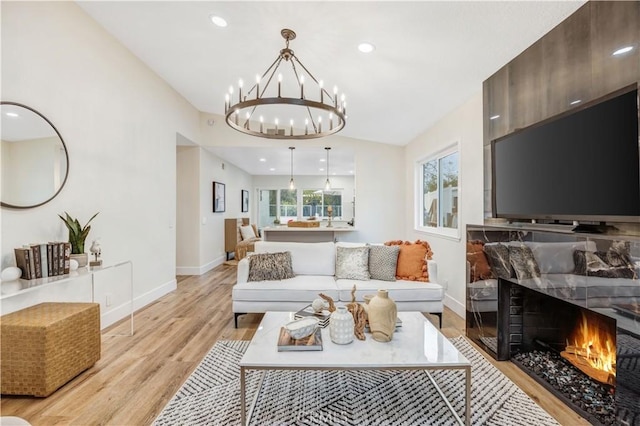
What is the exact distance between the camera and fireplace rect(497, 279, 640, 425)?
1.52 m

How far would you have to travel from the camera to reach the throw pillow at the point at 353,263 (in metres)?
3.42

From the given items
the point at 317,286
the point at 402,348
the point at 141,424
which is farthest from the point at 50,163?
the point at 402,348

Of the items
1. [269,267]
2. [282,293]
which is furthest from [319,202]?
[282,293]

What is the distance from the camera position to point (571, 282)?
183cm

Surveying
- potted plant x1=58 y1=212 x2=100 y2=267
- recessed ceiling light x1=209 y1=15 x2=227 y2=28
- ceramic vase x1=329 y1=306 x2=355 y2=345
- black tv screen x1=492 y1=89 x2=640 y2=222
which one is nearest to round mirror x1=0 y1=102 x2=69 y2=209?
potted plant x1=58 y1=212 x2=100 y2=267

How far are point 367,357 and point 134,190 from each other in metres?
3.41

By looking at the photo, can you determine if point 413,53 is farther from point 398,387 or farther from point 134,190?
point 134,190

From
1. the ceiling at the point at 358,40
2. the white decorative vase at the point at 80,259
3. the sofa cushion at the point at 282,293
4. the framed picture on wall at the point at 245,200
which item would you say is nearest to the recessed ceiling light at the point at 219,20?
the ceiling at the point at 358,40

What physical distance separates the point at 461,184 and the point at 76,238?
3941 mm

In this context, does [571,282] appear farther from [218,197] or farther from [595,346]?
[218,197]

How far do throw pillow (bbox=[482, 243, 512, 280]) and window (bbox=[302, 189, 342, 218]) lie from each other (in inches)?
332

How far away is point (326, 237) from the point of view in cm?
572

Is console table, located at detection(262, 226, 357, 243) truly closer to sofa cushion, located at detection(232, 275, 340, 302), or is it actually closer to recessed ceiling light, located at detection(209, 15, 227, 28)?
sofa cushion, located at detection(232, 275, 340, 302)

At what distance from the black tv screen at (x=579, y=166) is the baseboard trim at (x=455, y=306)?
139cm
